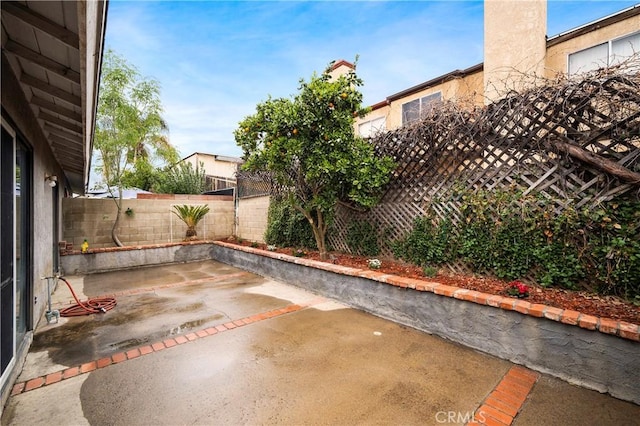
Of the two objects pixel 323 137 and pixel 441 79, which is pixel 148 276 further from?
pixel 441 79

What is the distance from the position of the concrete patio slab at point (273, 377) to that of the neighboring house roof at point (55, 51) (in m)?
2.61

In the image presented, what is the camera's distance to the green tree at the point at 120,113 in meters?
8.87

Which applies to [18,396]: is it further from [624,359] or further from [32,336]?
[624,359]

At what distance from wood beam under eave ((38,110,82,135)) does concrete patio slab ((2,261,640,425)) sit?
2.85 metres

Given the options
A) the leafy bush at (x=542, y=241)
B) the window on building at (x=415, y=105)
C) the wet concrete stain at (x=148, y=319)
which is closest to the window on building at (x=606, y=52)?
the window on building at (x=415, y=105)

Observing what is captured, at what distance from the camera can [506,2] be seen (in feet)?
25.1

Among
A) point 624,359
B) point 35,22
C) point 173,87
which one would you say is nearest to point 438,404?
point 624,359

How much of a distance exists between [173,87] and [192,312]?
9486 millimetres

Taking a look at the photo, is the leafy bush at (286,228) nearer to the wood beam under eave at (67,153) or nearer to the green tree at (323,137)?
the green tree at (323,137)

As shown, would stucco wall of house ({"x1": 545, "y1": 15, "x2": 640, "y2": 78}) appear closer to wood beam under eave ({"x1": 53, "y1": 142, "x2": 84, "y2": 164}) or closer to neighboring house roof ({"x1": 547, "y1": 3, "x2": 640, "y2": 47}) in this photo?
neighboring house roof ({"x1": 547, "y1": 3, "x2": 640, "y2": 47})

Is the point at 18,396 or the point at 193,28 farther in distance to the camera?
the point at 193,28

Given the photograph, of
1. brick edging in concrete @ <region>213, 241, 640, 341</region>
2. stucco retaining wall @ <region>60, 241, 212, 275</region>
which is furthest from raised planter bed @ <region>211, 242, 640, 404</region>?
stucco retaining wall @ <region>60, 241, 212, 275</region>

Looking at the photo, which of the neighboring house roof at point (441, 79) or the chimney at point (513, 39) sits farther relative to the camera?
the neighboring house roof at point (441, 79)

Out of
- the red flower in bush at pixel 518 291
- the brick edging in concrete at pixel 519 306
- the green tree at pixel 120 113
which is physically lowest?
the brick edging in concrete at pixel 519 306
